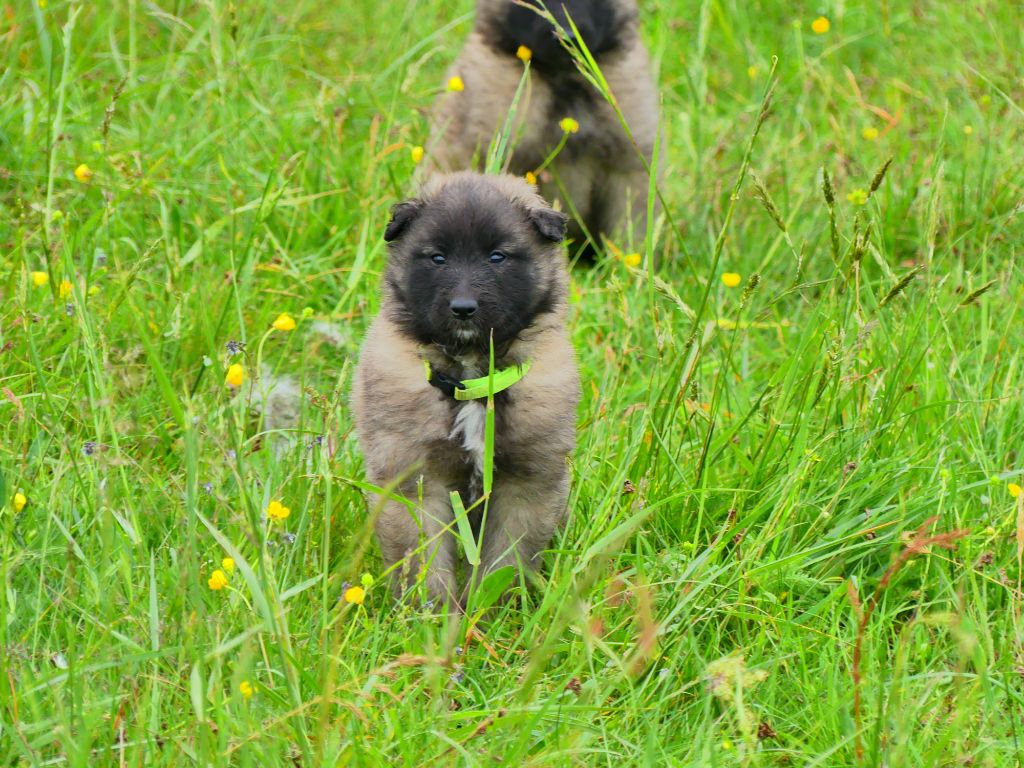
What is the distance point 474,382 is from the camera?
3.10 meters

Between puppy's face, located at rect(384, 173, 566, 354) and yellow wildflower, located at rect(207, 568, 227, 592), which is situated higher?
puppy's face, located at rect(384, 173, 566, 354)

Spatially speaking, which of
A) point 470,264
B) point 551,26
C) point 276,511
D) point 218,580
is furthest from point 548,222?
point 551,26

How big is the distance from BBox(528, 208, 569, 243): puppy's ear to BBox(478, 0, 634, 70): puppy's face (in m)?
1.65

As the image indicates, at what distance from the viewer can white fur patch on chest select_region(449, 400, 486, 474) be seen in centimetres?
310

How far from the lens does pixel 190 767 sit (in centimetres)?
240

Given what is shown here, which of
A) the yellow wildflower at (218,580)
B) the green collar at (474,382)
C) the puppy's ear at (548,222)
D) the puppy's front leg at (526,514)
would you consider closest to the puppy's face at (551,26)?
the puppy's ear at (548,222)

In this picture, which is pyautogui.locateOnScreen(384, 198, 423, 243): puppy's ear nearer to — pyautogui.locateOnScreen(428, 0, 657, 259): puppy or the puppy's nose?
the puppy's nose

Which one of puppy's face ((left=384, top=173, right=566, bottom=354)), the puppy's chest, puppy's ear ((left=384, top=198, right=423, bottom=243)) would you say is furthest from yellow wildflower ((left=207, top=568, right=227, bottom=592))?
puppy's ear ((left=384, top=198, right=423, bottom=243))

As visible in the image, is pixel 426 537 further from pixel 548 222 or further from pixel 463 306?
pixel 548 222

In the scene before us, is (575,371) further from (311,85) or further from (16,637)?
(311,85)

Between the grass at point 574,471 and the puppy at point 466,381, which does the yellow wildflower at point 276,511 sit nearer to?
the grass at point 574,471

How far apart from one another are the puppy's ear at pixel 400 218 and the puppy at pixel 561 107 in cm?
161

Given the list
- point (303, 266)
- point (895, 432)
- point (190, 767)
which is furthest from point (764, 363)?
point (190, 767)

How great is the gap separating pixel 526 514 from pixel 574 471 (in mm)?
187
